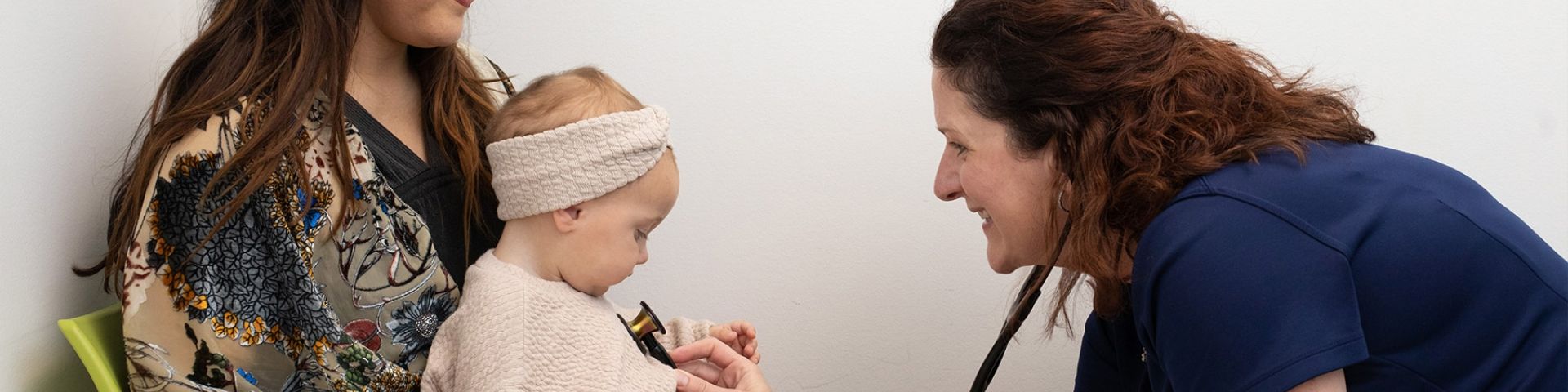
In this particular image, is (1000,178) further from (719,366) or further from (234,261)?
(234,261)

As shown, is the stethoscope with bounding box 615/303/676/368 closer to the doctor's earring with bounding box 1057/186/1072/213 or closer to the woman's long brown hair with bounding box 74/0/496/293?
the woman's long brown hair with bounding box 74/0/496/293

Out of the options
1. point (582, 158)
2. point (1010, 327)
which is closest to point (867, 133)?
point (1010, 327)

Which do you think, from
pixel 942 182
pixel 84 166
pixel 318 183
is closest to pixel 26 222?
pixel 84 166

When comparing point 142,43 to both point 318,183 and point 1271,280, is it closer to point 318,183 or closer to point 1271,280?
point 318,183

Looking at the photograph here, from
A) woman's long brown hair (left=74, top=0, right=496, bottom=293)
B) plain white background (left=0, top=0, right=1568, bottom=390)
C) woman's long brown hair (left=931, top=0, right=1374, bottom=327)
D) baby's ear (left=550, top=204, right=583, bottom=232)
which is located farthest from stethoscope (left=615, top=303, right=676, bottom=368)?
plain white background (left=0, top=0, right=1568, bottom=390)

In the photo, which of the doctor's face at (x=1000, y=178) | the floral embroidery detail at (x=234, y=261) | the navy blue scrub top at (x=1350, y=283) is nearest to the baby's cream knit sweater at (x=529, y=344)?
the floral embroidery detail at (x=234, y=261)

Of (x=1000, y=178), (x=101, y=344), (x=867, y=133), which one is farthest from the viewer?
(x=867, y=133)

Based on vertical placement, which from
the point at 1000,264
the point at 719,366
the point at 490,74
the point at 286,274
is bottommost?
the point at 719,366

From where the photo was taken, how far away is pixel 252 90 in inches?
50.0

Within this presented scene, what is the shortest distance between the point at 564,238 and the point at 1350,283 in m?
0.81

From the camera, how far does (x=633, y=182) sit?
4.35 feet

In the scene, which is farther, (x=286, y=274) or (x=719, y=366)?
(x=719, y=366)

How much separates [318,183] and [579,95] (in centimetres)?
29

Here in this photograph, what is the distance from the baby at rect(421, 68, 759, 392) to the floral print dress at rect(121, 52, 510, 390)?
0.06 metres
